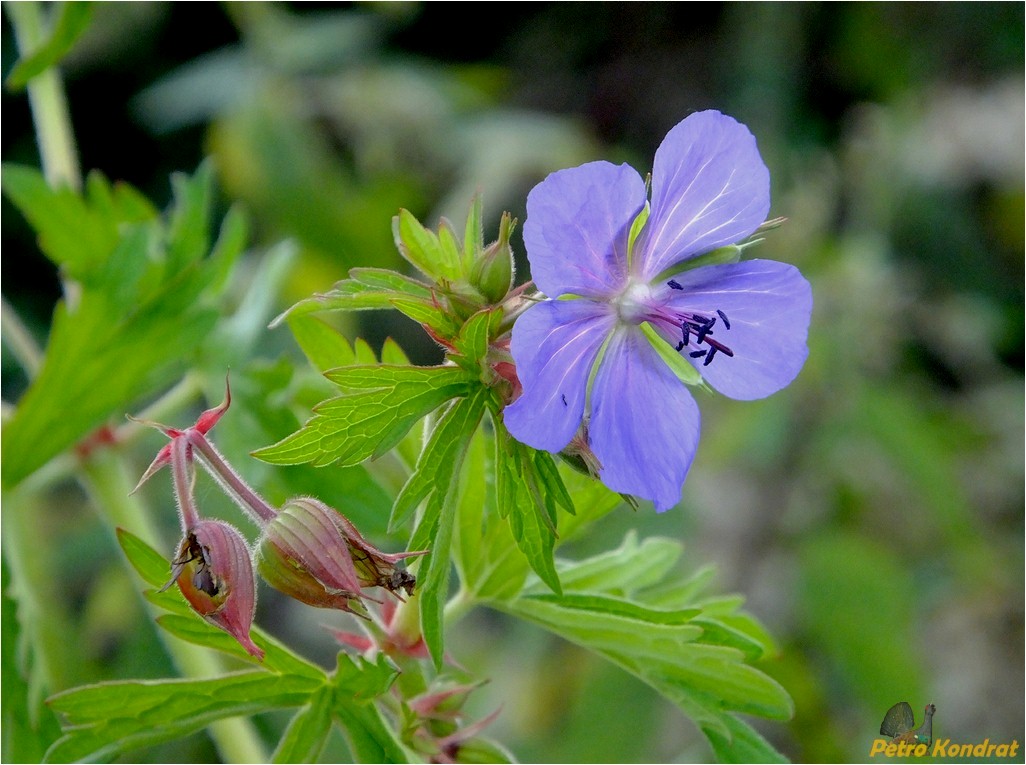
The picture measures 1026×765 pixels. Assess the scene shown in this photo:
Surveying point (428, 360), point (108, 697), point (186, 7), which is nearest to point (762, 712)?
point (108, 697)

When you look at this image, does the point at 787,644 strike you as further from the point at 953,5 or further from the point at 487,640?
the point at 953,5

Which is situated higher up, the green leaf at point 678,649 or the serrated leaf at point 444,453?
the serrated leaf at point 444,453

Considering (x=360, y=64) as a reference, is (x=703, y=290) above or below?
below

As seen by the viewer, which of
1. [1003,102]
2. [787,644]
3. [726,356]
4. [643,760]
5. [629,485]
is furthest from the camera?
[1003,102]

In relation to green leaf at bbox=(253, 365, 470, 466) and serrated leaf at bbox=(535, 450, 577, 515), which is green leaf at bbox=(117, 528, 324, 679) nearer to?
green leaf at bbox=(253, 365, 470, 466)

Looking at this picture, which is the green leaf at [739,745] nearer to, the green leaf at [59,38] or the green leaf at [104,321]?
the green leaf at [104,321]

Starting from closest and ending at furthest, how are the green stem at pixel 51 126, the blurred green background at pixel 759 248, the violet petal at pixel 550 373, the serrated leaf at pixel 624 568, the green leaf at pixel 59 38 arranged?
the violet petal at pixel 550 373, the serrated leaf at pixel 624 568, the green leaf at pixel 59 38, the green stem at pixel 51 126, the blurred green background at pixel 759 248

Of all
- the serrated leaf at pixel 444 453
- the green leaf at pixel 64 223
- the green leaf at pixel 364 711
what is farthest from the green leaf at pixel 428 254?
the green leaf at pixel 64 223
